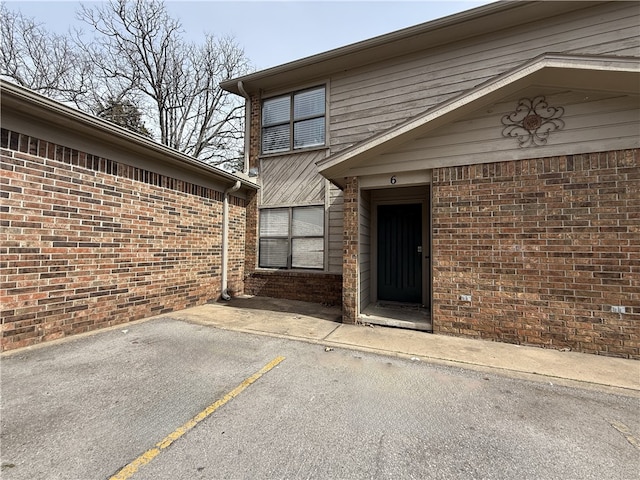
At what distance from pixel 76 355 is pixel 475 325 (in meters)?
5.62

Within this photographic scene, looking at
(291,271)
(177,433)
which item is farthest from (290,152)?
(177,433)

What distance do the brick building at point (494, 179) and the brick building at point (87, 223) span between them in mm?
→ 3185

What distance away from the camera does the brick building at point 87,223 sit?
11.9 feet

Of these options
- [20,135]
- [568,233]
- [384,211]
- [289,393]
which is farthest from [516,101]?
[20,135]

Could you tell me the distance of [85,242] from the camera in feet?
14.3

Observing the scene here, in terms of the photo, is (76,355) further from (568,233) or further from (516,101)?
(516,101)

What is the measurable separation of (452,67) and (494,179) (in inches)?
146

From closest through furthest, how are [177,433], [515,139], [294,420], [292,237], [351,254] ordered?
[177,433] → [294,420] → [515,139] → [351,254] → [292,237]

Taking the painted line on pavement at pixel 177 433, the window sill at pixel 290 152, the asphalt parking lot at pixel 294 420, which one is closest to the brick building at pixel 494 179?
the window sill at pixel 290 152

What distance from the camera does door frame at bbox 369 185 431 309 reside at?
6.31 m

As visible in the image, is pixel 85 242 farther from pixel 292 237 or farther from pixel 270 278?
pixel 292 237

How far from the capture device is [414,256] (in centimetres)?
654

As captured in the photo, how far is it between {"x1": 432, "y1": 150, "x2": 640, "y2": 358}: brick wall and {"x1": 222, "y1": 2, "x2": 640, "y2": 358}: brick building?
0.05 ft

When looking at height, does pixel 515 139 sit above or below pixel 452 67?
below
